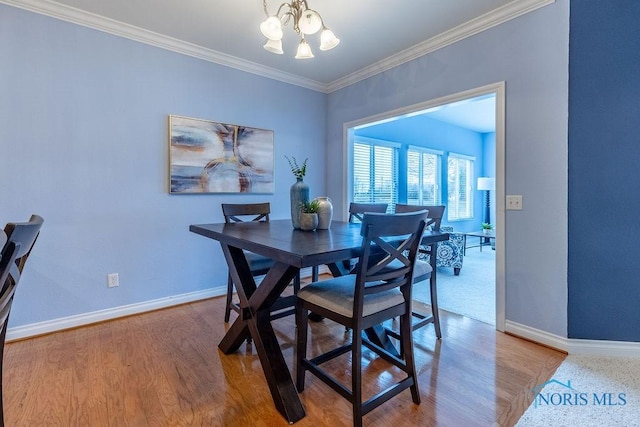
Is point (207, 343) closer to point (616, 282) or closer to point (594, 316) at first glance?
point (594, 316)

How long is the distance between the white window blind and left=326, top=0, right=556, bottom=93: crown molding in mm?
1242

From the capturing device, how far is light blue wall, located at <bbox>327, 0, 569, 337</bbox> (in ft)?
6.97

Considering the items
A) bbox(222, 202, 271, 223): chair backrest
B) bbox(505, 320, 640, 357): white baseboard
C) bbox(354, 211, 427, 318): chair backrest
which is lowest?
bbox(505, 320, 640, 357): white baseboard

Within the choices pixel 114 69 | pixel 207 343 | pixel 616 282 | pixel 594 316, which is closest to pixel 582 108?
pixel 616 282

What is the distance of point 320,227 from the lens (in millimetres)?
2072

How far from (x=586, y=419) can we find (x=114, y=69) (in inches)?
153

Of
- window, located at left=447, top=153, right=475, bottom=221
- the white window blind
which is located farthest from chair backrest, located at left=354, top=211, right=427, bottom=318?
window, located at left=447, top=153, right=475, bottom=221

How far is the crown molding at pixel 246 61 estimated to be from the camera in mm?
2277

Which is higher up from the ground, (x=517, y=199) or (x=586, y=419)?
(x=517, y=199)

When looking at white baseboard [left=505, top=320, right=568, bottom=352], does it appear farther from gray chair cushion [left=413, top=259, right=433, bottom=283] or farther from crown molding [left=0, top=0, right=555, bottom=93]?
crown molding [left=0, top=0, right=555, bottom=93]

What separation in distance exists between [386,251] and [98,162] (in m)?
2.49

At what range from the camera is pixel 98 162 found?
8.34 ft

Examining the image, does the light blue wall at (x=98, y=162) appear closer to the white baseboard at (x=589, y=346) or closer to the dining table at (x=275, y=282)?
the dining table at (x=275, y=282)

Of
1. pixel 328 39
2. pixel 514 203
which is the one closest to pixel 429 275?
pixel 514 203
